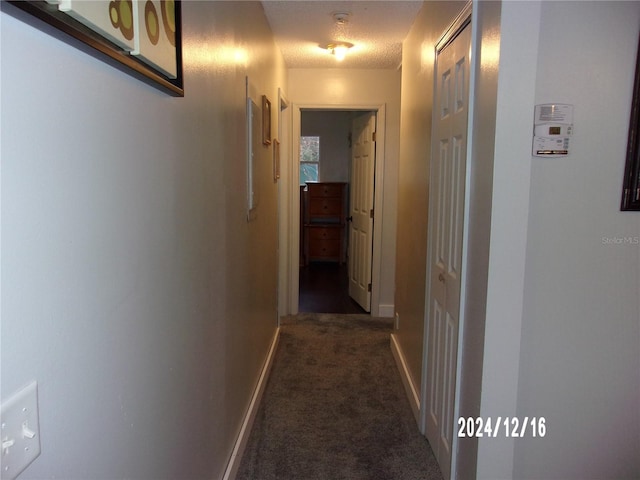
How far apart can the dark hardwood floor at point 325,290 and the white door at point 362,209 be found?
152 mm

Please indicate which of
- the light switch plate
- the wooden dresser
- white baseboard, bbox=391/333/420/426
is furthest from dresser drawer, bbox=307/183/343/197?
the light switch plate

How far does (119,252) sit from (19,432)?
0.41m

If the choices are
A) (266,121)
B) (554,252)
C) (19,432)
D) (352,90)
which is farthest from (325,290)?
(19,432)

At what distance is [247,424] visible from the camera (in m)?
2.47

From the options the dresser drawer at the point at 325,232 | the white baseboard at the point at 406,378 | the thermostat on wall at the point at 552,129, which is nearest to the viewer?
the thermostat on wall at the point at 552,129

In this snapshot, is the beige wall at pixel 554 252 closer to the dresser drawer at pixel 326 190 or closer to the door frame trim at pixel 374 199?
the door frame trim at pixel 374 199

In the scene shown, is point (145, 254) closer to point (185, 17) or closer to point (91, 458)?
point (91, 458)

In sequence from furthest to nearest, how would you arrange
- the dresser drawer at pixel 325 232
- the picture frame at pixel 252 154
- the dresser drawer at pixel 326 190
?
the dresser drawer at pixel 325 232 → the dresser drawer at pixel 326 190 → the picture frame at pixel 252 154

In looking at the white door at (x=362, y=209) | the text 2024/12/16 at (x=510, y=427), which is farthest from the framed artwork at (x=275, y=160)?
the text 2024/12/16 at (x=510, y=427)

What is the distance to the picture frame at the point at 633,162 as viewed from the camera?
1.46m

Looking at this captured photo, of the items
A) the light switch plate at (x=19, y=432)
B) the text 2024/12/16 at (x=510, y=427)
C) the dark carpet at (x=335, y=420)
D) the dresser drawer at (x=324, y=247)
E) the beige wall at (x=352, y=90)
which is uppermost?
the beige wall at (x=352, y=90)

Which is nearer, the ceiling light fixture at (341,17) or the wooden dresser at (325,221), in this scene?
the ceiling light fixture at (341,17)

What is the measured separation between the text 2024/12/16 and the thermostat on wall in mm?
858

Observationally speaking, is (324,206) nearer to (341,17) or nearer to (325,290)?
(325,290)
